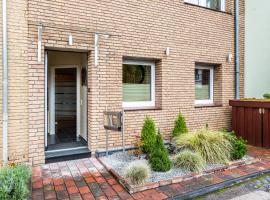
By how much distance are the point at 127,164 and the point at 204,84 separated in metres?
4.10

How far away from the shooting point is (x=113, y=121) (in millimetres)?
4945

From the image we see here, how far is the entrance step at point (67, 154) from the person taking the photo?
4855mm

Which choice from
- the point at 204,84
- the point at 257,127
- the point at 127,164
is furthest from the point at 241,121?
the point at 127,164

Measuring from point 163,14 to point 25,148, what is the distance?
4571 mm

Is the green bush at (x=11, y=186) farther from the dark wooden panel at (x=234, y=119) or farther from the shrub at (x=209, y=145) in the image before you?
the dark wooden panel at (x=234, y=119)

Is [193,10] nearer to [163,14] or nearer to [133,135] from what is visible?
[163,14]

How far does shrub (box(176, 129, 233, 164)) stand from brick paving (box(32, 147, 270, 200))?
1.19ft

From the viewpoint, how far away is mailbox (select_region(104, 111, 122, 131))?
15.7ft

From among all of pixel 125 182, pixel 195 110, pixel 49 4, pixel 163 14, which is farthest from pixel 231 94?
pixel 49 4

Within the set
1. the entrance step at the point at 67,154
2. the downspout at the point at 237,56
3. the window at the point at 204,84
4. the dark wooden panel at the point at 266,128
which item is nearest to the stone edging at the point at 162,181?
the entrance step at the point at 67,154

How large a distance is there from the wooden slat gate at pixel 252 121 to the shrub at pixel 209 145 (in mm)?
1737

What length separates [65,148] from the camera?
5316 millimetres

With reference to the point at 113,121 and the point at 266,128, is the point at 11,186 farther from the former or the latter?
the point at 266,128

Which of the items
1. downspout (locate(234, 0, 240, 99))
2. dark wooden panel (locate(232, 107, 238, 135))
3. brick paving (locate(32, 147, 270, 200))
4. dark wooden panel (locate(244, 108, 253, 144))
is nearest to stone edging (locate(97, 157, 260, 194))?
brick paving (locate(32, 147, 270, 200))
